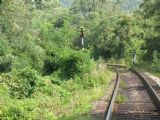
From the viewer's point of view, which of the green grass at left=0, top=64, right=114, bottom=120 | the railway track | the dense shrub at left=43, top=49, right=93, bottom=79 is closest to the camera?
the green grass at left=0, top=64, right=114, bottom=120

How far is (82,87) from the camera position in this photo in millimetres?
22266

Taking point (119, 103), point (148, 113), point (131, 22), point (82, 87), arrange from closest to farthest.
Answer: point (148, 113)
point (119, 103)
point (82, 87)
point (131, 22)

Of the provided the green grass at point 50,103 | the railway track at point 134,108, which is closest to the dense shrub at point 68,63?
the green grass at point 50,103

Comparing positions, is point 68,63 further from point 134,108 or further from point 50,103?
point 50,103

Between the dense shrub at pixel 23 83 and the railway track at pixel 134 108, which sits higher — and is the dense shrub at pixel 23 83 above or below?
above

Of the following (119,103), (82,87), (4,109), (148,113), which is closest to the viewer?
(4,109)

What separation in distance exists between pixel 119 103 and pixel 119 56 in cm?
5811

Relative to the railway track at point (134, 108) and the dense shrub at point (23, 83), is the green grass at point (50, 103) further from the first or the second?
the railway track at point (134, 108)

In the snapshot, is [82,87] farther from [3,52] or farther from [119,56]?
[119,56]

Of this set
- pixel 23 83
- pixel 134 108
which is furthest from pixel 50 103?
pixel 134 108

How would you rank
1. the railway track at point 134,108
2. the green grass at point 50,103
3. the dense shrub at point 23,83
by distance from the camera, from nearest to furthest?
the green grass at point 50,103
the railway track at point 134,108
the dense shrub at point 23,83

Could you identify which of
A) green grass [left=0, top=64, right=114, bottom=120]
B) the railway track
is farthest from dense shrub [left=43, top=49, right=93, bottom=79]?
the railway track

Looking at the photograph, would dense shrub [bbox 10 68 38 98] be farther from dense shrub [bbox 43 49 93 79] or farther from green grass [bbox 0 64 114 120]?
dense shrub [bbox 43 49 93 79]

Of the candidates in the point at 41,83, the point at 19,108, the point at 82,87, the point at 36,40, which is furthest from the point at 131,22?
the point at 19,108
